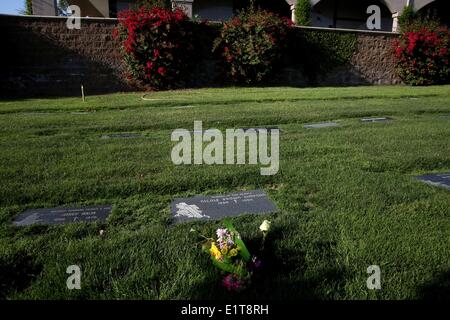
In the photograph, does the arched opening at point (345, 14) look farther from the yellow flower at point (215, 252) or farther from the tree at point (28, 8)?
the yellow flower at point (215, 252)

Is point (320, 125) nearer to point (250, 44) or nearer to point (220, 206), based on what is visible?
point (220, 206)

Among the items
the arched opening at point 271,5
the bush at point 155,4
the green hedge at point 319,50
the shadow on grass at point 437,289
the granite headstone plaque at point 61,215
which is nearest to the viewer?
the shadow on grass at point 437,289

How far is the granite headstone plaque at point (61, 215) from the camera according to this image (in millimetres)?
2885

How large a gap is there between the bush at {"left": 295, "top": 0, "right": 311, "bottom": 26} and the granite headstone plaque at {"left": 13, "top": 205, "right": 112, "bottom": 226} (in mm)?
16180

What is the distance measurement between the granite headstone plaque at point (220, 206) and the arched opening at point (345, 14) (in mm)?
19256

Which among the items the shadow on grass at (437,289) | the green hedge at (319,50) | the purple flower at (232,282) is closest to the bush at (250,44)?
the green hedge at (319,50)

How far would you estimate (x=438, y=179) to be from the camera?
148 inches

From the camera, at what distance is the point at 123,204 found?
10.5 ft

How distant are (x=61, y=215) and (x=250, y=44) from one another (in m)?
11.7

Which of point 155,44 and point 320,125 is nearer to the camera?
point 320,125

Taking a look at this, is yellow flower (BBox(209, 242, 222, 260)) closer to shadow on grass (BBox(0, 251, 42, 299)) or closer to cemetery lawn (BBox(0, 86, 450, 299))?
cemetery lawn (BBox(0, 86, 450, 299))

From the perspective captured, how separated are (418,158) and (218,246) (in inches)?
126

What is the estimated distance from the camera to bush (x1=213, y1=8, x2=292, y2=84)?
13414 millimetres

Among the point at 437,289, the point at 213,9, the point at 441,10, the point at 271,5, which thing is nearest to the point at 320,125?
the point at 437,289
